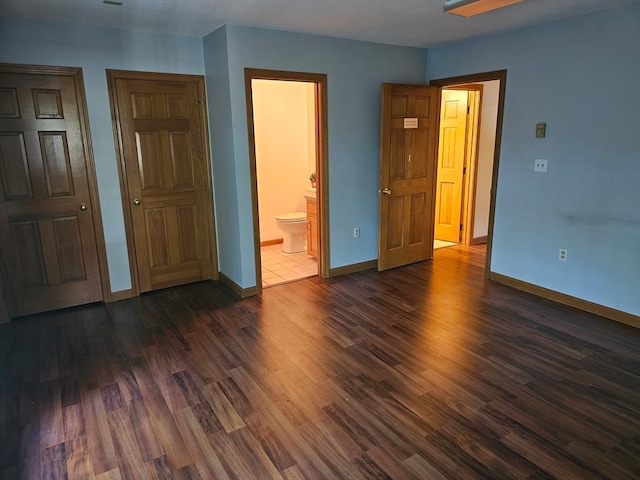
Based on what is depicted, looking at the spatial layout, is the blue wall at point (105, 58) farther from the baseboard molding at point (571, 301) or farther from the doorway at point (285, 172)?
the baseboard molding at point (571, 301)

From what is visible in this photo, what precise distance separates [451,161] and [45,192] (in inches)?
190

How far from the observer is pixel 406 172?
466 centimetres

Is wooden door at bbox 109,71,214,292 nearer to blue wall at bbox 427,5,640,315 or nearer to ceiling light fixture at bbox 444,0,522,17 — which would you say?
ceiling light fixture at bbox 444,0,522,17

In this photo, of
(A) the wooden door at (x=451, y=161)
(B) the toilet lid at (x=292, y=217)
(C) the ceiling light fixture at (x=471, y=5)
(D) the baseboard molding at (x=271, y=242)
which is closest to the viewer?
(C) the ceiling light fixture at (x=471, y=5)

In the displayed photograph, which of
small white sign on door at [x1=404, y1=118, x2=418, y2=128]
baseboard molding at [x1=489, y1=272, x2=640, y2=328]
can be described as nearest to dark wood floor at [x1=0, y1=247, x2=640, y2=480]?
baseboard molding at [x1=489, y1=272, x2=640, y2=328]

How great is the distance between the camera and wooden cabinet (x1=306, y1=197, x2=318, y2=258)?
504 centimetres

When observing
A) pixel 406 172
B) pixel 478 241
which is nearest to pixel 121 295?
pixel 406 172

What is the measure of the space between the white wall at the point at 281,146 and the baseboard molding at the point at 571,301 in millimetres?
3002

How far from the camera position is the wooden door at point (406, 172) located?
4414mm

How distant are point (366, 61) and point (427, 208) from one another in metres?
1.81

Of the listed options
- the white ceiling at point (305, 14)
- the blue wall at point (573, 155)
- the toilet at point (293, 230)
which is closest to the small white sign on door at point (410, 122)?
the blue wall at point (573, 155)

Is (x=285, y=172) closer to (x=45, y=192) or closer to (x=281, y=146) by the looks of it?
(x=281, y=146)

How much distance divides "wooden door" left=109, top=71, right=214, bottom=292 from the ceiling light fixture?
2.34 m

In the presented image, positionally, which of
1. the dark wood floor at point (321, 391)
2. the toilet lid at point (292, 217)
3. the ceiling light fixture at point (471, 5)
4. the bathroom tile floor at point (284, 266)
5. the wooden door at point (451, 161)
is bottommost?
the dark wood floor at point (321, 391)
